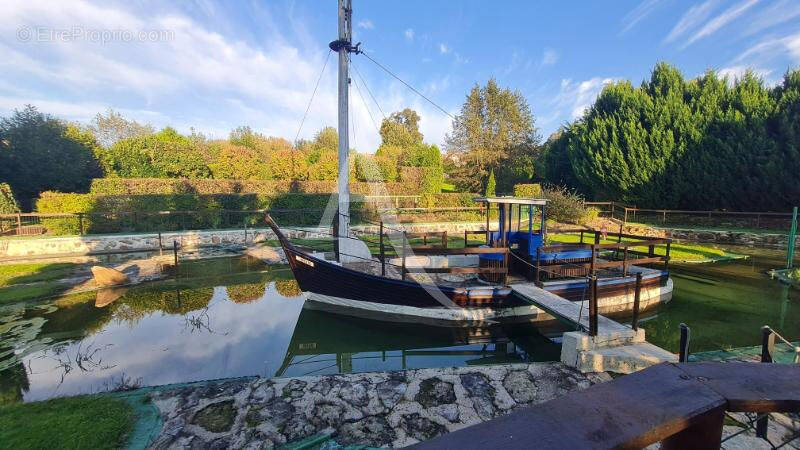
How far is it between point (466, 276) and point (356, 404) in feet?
17.7

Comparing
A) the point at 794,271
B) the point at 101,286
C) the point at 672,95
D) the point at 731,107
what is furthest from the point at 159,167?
the point at 731,107

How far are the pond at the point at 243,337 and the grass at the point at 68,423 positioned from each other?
0.79 meters

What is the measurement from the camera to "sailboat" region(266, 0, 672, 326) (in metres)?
7.75

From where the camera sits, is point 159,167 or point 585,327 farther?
point 159,167

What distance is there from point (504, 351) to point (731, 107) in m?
23.0

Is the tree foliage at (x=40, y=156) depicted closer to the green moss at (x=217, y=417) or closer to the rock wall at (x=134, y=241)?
the rock wall at (x=134, y=241)

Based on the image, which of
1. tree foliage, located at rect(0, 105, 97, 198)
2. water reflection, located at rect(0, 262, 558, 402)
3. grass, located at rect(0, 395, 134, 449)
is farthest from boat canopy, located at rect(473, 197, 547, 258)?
tree foliage, located at rect(0, 105, 97, 198)

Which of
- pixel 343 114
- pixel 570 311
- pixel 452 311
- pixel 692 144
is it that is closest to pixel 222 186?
pixel 343 114

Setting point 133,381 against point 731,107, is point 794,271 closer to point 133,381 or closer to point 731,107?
point 731,107

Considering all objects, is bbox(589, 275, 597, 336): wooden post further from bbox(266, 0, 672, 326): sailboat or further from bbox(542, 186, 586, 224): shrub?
bbox(542, 186, 586, 224): shrub

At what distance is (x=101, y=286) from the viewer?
1022 centimetres

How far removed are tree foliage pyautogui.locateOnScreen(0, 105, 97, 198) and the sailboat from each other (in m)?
20.0

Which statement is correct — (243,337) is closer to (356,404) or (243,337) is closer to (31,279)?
(356,404)

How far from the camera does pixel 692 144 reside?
2045 centimetres
